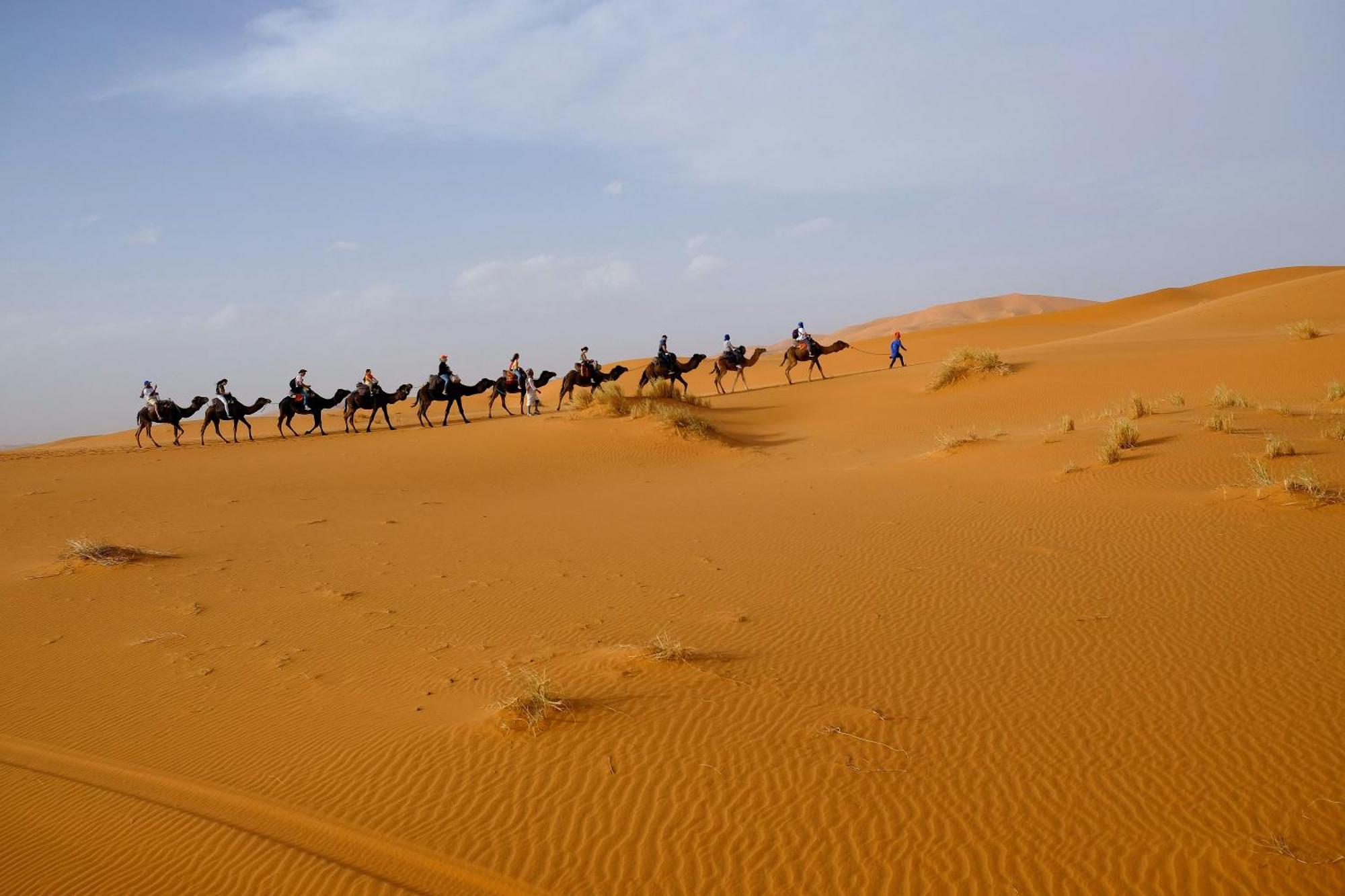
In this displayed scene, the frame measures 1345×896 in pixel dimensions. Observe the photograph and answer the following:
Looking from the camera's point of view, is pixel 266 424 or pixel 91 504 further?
pixel 266 424

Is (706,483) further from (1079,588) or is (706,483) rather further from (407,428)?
(407,428)

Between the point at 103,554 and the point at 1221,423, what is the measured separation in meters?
17.3

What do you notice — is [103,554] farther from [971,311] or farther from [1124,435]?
[971,311]

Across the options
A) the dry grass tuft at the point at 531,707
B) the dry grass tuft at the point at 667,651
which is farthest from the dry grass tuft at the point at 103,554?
the dry grass tuft at the point at 667,651

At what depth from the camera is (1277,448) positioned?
35.1ft

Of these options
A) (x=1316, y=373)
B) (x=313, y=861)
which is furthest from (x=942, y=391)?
(x=313, y=861)

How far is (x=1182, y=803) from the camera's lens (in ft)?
13.2

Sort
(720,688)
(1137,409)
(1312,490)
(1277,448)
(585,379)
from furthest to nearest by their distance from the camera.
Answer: (585,379), (1137,409), (1277,448), (1312,490), (720,688)

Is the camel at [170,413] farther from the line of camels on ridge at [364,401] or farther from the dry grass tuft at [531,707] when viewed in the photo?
the dry grass tuft at [531,707]

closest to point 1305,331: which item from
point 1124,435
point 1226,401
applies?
point 1226,401

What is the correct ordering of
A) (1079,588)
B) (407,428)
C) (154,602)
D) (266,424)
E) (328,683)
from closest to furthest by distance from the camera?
(328,683) < (1079,588) < (154,602) < (407,428) < (266,424)

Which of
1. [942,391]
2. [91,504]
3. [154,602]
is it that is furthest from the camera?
[942,391]

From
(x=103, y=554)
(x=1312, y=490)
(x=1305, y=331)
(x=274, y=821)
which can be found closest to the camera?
(x=274, y=821)

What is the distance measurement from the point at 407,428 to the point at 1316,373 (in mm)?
27246
